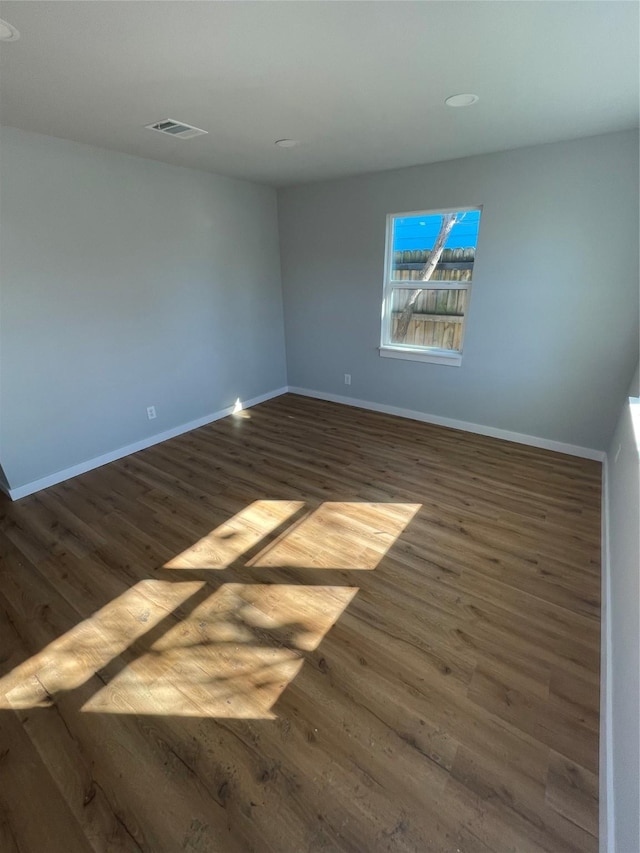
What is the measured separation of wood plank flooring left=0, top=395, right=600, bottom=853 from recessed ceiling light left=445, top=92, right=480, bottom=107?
2364 mm

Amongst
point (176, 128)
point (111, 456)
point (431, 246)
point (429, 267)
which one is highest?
point (176, 128)

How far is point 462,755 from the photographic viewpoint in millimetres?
1314

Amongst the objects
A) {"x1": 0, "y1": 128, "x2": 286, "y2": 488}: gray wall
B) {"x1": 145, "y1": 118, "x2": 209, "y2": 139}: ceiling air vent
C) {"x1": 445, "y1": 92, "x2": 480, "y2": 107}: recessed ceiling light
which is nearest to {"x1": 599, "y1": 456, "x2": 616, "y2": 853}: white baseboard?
{"x1": 445, "y1": 92, "x2": 480, "y2": 107}: recessed ceiling light

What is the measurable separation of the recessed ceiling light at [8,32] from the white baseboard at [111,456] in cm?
261

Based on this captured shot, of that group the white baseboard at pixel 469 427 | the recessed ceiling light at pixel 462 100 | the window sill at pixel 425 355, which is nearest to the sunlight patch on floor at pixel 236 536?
the white baseboard at pixel 469 427

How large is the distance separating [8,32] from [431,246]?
3159mm

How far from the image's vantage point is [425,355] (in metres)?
3.86

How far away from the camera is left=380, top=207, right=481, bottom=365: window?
3.47 metres

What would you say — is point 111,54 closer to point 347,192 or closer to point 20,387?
point 20,387

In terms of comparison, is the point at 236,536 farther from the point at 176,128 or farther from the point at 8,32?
the point at 176,128

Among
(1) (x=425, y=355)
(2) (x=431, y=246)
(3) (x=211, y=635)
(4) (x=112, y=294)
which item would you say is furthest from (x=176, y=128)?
(3) (x=211, y=635)

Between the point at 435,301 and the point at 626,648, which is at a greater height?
the point at 435,301

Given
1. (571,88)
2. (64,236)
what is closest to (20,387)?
(64,236)

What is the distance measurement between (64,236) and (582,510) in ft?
13.4
